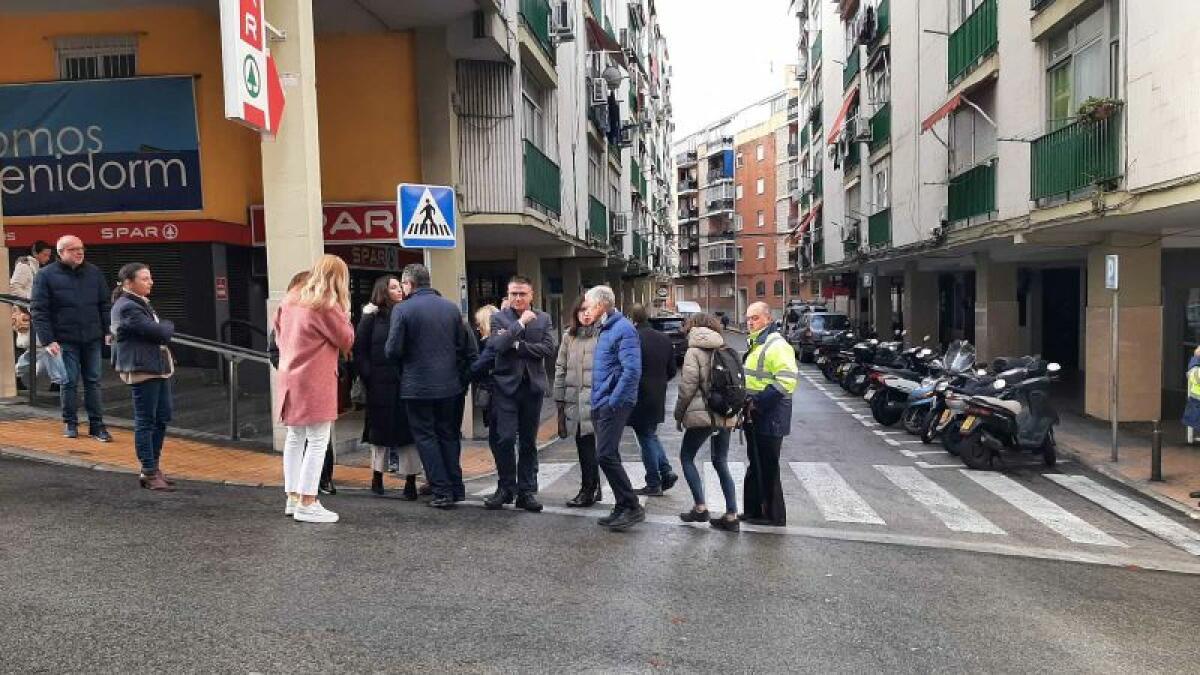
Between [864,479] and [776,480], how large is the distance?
12.2 feet

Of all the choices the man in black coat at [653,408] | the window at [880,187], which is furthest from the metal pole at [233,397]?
the window at [880,187]

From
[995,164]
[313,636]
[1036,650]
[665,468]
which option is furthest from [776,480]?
[995,164]

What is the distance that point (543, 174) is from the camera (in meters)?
16.1

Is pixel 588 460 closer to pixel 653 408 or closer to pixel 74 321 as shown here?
pixel 653 408

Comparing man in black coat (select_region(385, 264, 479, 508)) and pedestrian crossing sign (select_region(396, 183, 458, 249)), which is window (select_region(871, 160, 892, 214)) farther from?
man in black coat (select_region(385, 264, 479, 508))

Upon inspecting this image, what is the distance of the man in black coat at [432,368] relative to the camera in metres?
6.86

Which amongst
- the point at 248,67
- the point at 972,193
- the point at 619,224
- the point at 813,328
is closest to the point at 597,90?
the point at 619,224

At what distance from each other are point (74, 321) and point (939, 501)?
8612 mm

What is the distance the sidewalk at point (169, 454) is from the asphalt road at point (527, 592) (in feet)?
1.04

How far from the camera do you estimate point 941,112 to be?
62.6 feet

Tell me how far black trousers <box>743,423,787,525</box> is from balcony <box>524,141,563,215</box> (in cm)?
823

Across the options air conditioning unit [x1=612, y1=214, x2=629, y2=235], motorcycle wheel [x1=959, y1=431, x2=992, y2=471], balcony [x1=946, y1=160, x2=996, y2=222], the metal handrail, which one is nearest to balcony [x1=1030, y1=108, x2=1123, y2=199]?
balcony [x1=946, y1=160, x2=996, y2=222]

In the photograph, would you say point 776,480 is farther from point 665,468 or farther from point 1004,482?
point 1004,482

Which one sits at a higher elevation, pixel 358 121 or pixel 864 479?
pixel 358 121
